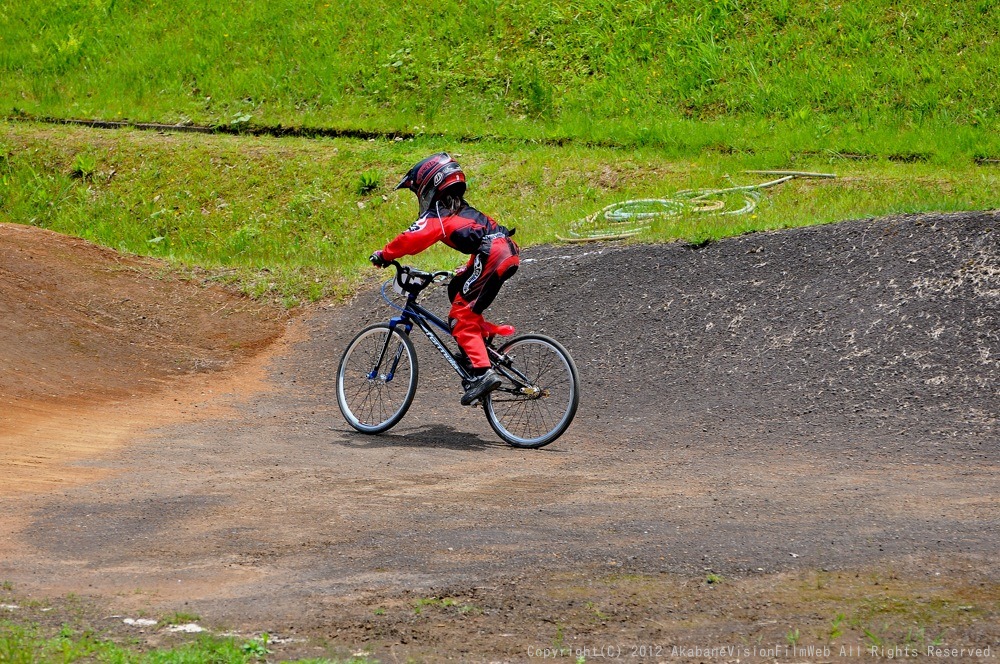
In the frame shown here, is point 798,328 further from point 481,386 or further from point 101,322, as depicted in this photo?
point 101,322

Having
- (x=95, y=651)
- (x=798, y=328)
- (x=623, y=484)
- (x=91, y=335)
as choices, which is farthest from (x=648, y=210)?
(x=95, y=651)

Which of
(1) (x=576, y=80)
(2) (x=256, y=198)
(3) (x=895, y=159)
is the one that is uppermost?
(1) (x=576, y=80)

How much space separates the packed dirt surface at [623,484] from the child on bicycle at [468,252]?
93 cm

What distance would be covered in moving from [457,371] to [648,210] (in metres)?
6.81

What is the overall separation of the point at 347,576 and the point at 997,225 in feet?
28.5

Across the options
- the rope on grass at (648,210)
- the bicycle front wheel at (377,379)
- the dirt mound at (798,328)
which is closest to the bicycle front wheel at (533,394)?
the bicycle front wheel at (377,379)

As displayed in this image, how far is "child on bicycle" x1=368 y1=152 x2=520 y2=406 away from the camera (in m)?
9.35

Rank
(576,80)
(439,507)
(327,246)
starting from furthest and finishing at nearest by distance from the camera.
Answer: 1. (576,80)
2. (327,246)
3. (439,507)

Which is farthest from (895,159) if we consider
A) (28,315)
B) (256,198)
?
(28,315)

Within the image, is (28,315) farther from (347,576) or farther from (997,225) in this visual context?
(997,225)

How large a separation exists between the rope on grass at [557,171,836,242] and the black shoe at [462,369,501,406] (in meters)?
5.50

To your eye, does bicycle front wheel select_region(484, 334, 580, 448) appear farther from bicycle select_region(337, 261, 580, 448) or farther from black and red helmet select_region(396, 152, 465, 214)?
black and red helmet select_region(396, 152, 465, 214)

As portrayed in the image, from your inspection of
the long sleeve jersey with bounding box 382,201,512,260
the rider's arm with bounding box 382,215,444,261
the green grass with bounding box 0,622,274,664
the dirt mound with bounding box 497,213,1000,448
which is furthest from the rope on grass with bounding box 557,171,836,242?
the green grass with bounding box 0,622,274,664

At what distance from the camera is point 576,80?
23.5m
